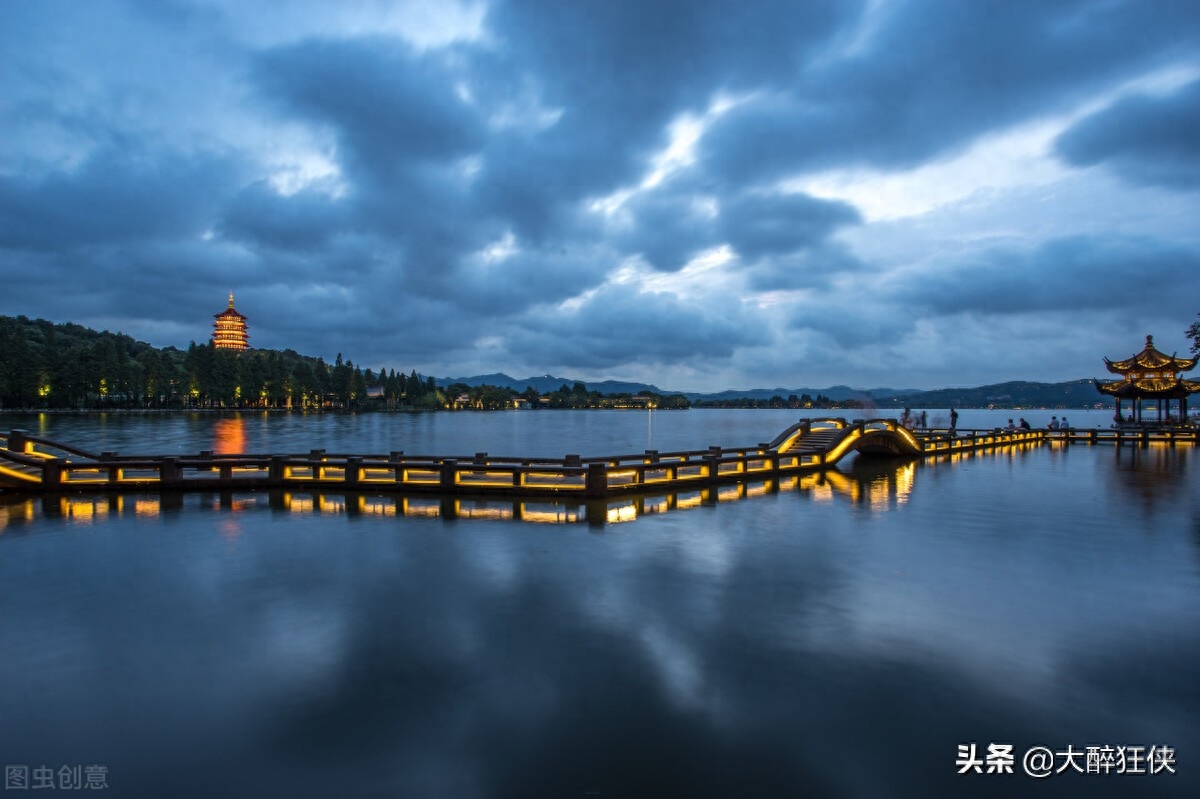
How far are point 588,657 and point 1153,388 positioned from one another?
77549 mm

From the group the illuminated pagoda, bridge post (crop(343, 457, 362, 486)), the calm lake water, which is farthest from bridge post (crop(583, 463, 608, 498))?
the illuminated pagoda

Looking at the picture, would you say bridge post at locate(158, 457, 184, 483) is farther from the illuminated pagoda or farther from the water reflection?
the illuminated pagoda

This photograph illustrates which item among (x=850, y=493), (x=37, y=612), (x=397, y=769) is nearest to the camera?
(x=397, y=769)

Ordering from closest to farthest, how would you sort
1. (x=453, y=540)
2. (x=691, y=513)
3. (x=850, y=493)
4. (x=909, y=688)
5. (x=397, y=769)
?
(x=397, y=769), (x=909, y=688), (x=453, y=540), (x=691, y=513), (x=850, y=493)

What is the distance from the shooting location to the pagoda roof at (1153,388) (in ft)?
192

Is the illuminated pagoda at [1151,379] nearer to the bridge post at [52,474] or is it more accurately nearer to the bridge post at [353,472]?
the bridge post at [353,472]

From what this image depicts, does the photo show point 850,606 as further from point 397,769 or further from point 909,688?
point 397,769

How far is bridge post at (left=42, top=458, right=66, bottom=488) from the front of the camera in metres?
20.4

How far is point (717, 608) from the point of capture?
9719 millimetres

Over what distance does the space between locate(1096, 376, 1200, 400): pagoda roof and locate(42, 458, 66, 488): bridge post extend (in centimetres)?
8371

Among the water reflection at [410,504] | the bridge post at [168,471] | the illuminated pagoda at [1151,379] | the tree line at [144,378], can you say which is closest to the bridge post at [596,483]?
the water reflection at [410,504]

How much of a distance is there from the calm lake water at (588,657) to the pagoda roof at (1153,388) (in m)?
59.8

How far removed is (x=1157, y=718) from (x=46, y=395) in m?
157

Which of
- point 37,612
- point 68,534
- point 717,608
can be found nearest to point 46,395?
point 68,534
